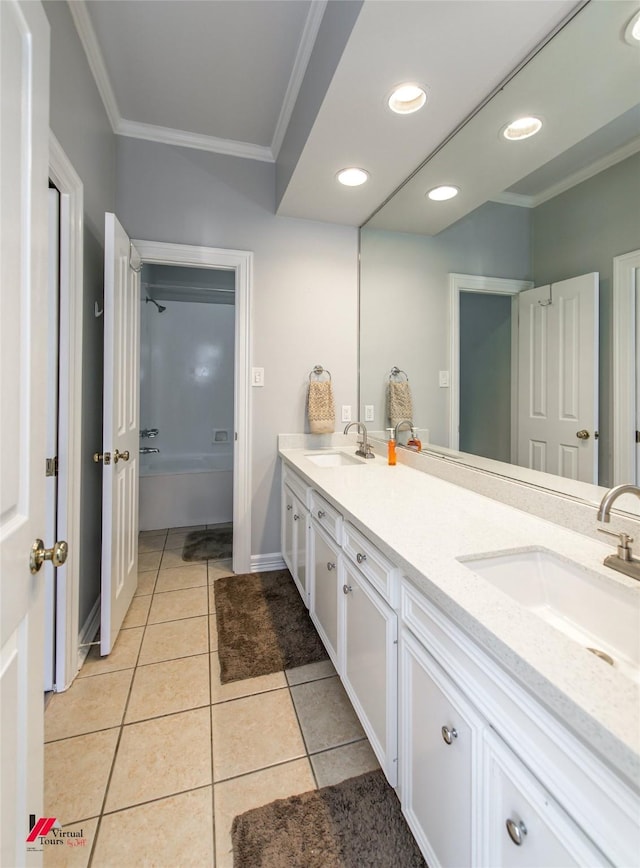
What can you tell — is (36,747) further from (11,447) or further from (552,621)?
(552,621)

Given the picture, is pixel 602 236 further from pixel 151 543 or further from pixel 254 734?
pixel 151 543

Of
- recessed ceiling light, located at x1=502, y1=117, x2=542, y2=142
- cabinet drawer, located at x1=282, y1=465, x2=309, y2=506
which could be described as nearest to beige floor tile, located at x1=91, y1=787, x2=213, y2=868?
cabinet drawer, located at x1=282, y1=465, x2=309, y2=506

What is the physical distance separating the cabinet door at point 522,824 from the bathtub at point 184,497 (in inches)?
126

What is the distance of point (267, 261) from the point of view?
2627 millimetres

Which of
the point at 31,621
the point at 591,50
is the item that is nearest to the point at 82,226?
the point at 31,621

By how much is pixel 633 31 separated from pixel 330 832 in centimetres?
237

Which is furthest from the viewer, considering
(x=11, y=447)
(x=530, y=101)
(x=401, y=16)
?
(x=530, y=101)

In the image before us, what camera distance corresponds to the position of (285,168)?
231 centimetres

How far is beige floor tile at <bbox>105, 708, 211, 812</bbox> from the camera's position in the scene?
123cm

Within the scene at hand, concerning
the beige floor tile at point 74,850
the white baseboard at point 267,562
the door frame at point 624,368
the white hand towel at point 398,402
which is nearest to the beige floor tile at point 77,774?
the beige floor tile at point 74,850

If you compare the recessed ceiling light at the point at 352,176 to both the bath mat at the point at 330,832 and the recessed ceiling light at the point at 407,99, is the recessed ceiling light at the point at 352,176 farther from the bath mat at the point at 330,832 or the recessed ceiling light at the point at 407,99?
the bath mat at the point at 330,832

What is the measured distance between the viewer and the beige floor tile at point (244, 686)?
1.62 m

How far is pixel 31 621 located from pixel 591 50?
2.18m

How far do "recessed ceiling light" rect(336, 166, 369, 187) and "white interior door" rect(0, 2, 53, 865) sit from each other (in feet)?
4.90
